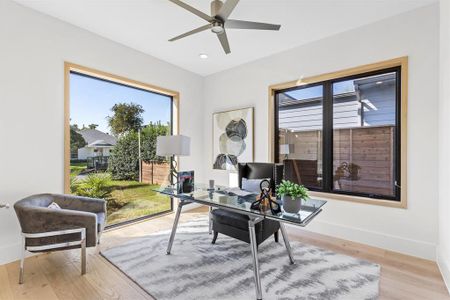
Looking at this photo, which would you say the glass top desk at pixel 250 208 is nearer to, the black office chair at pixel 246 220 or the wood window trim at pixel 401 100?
the black office chair at pixel 246 220

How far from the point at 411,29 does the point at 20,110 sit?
4.42 meters

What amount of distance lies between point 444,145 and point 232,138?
2817mm

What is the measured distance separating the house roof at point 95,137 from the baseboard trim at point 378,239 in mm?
3223

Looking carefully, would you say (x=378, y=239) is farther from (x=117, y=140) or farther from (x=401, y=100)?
(x=117, y=140)

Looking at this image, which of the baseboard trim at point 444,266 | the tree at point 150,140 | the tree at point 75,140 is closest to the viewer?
the baseboard trim at point 444,266

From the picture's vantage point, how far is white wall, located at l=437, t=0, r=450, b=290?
1.96 metres

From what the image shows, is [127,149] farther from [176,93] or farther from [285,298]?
[285,298]

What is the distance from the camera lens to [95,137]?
3166mm

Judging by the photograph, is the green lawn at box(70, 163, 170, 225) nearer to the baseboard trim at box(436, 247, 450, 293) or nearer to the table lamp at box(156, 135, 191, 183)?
the table lamp at box(156, 135, 191, 183)

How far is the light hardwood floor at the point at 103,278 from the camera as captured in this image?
180 centimetres

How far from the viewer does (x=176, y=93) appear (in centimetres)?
407

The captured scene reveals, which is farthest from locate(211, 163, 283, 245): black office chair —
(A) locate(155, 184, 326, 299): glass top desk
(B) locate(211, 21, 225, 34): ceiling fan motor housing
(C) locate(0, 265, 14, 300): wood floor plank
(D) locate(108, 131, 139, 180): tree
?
(C) locate(0, 265, 14, 300): wood floor plank

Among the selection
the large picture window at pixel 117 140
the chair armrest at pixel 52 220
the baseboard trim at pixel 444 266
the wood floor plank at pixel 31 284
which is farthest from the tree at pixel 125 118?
the baseboard trim at pixel 444 266

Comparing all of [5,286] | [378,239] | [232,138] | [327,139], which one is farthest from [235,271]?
[232,138]
